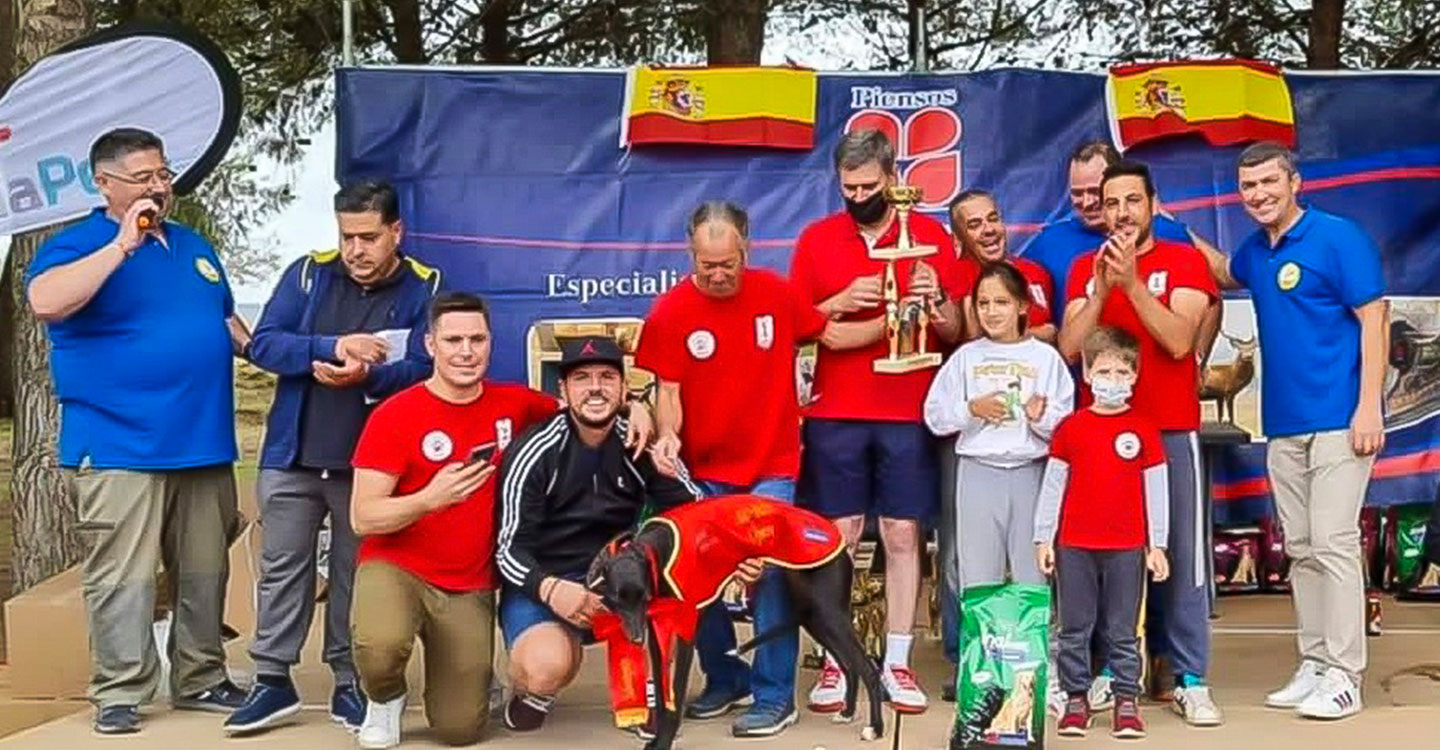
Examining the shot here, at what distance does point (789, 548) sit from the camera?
4.34m

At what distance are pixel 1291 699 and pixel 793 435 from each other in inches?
60.2

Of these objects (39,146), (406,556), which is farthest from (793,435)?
(39,146)

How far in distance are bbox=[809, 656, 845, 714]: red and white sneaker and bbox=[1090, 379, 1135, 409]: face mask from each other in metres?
1.01

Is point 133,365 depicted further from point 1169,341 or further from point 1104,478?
point 1169,341

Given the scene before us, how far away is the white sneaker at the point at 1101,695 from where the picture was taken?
15.5 ft

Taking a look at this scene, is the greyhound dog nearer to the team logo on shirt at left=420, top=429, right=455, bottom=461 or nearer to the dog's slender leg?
the dog's slender leg

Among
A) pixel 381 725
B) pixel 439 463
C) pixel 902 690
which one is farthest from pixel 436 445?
pixel 902 690

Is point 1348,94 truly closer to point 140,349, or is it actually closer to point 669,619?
point 669,619

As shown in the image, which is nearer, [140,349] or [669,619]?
[669,619]

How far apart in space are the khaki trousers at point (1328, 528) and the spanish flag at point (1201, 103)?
2053 millimetres

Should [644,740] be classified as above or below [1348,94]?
below

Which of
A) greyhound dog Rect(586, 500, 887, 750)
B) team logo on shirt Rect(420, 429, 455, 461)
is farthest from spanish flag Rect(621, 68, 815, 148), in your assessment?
greyhound dog Rect(586, 500, 887, 750)

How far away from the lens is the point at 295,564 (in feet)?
15.4

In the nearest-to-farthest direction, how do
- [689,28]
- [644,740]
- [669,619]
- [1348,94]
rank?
1. [669,619]
2. [644,740]
3. [1348,94]
4. [689,28]
